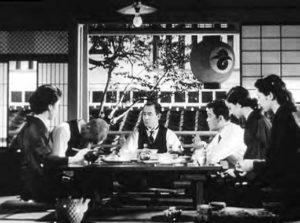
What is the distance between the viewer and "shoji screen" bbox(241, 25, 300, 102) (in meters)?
8.96

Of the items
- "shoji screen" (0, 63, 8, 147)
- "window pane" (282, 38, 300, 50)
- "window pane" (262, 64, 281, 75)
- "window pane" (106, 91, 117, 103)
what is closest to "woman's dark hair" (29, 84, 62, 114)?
"shoji screen" (0, 63, 8, 147)

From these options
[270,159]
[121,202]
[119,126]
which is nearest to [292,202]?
[270,159]

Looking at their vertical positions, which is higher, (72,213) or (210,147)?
(210,147)

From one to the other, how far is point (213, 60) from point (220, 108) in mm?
1948

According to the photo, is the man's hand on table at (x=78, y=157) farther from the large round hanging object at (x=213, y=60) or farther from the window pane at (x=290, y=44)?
the window pane at (x=290, y=44)

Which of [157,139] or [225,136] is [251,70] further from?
[225,136]

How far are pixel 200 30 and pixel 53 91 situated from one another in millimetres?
4389

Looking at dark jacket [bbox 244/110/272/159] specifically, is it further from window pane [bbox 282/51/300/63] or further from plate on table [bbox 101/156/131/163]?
window pane [bbox 282/51/300/63]

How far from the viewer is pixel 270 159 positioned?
418 cm

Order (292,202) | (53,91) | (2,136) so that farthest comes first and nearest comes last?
1. (2,136)
2. (53,91)
3. (292,202)

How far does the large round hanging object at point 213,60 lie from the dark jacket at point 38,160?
3747 mm

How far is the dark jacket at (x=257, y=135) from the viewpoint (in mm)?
5453

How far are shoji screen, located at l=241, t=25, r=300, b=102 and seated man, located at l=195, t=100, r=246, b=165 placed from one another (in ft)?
8.92

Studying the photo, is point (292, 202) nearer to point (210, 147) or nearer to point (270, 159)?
point (270, 159)
